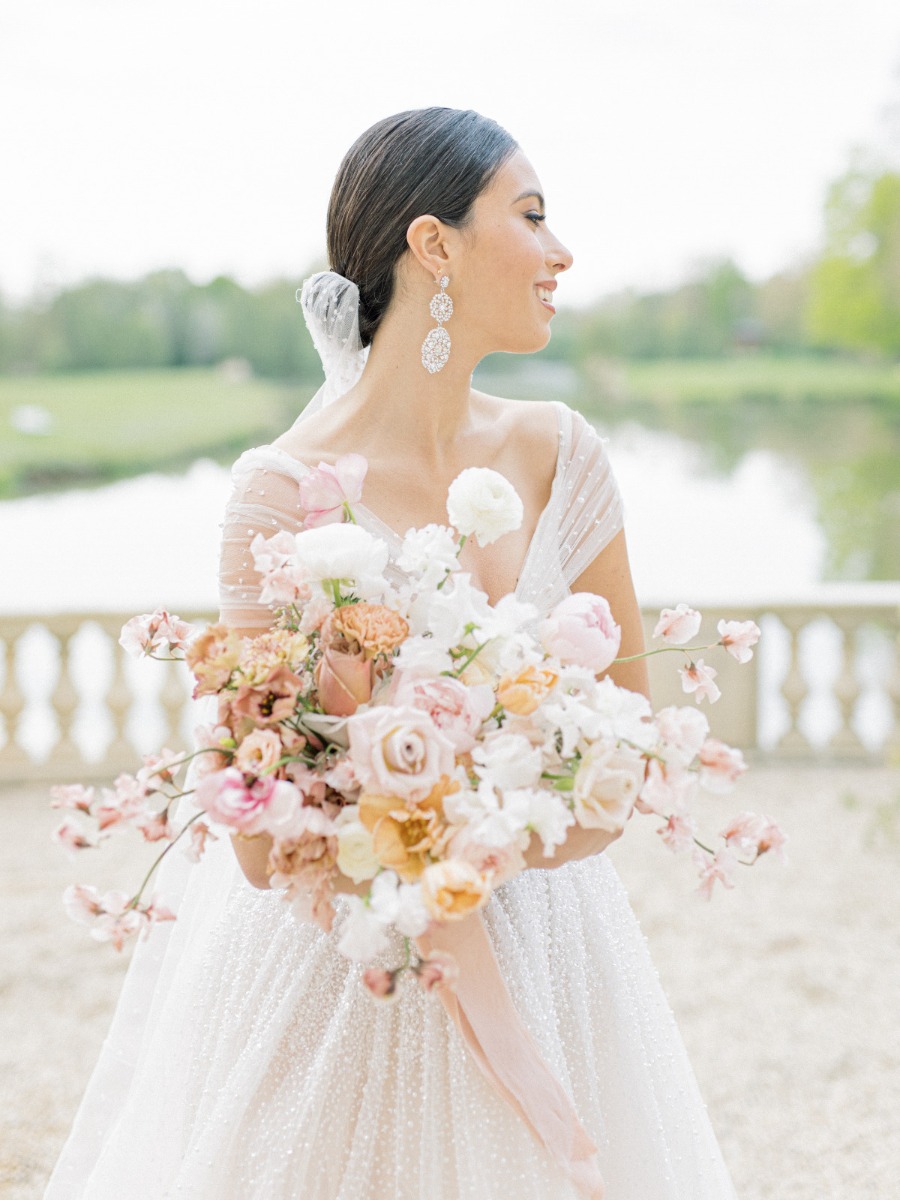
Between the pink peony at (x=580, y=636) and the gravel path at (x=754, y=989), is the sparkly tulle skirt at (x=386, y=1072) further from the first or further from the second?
the gravel path at (x=754, y=989)

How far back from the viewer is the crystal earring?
4.84ft

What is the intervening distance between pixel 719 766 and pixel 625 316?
493 centimetres

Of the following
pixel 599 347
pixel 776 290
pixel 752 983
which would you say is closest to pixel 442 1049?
pixel 752 983

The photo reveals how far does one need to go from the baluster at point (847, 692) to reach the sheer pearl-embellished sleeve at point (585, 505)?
11.0 ft

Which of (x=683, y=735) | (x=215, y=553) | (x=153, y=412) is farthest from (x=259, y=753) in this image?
(x=153, y=412)

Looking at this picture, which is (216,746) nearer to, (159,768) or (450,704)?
(159,768)

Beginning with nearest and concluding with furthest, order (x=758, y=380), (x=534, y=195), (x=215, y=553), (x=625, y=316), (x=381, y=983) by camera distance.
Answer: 1. (x=381, y=983)
2. (x=534, y=195)
3. (x=215, y=553)
4. (x=625, y=316)
5. (x=758, y=380)

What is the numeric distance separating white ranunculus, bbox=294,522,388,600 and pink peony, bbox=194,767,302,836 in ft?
0.66

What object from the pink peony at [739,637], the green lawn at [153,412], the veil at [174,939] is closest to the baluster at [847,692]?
the green lawn at [153,412]

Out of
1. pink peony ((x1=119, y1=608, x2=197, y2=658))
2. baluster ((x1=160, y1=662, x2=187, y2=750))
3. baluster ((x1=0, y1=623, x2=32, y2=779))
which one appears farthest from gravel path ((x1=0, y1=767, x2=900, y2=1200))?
pink peony ((x1=119, y1=608, x2=197, y2=658))

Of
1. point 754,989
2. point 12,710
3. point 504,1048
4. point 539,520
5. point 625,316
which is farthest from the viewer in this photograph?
point 625,316

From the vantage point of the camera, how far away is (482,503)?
1.20 metres

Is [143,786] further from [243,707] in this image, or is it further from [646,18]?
[646,18]

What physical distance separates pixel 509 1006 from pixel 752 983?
2218 mm
